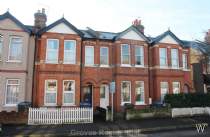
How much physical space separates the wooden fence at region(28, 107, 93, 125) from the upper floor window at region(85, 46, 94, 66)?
596 cm

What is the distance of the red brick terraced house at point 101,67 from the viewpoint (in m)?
18.7

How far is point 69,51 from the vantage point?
1948cm

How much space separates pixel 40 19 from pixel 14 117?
10.3 metres

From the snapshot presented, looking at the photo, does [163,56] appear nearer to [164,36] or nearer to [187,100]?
[164,36]

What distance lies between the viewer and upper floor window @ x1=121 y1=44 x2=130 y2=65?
69.1 feet

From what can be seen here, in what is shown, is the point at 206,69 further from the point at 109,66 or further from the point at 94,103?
the point at 94,103

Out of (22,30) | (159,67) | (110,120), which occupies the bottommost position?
(110,120)

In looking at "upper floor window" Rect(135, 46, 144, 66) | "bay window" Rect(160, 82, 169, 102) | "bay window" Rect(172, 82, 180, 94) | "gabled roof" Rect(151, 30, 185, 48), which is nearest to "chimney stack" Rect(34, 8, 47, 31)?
"upper floor window" Rect(135, 46, 144, 66)

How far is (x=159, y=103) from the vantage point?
20.5 meters

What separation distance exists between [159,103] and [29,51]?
13362 millimetres

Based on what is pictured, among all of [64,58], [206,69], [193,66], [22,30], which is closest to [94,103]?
[64,58]

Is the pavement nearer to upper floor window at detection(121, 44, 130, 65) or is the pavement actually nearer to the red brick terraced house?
the red brick terraced house

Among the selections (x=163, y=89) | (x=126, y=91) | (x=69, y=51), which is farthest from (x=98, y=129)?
(x=163, y=89)

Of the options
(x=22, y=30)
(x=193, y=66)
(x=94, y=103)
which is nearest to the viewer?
(x=22, y=30)
